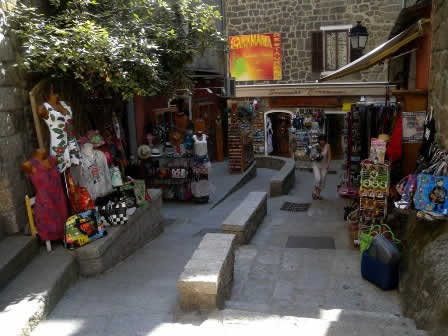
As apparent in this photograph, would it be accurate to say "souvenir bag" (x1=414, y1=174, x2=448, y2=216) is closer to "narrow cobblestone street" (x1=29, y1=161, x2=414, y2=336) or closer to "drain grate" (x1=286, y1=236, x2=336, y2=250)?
"narrow cobblestone street" (x1=29, y1=161, x2=414, y2=336)

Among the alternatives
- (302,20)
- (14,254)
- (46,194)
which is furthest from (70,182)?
(302,20)

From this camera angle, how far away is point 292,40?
59.1ft

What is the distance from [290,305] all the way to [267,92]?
14.5 meters

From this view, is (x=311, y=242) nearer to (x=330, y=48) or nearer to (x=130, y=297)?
(x=130, y=297)

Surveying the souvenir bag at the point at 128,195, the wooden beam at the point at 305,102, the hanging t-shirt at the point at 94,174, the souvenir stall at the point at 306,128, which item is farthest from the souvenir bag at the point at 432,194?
the wooden beam at the point at 305,102

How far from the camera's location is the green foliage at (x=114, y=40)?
5355 mm

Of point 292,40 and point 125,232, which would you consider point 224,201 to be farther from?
point 292,40

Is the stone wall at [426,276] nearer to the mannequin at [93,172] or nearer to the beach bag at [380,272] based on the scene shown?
the beach bag at [380,272]

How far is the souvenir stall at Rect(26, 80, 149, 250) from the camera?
5402 mm

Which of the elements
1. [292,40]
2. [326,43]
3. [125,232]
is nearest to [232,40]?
[292,40]

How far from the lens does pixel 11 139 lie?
5.33 metres

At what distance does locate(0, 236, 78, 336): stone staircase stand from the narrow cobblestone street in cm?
14

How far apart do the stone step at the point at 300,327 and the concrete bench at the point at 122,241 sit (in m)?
2.16

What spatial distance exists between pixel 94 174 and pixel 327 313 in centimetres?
380
